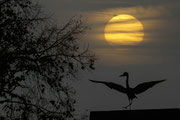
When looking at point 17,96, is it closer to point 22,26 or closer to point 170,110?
point 22,26

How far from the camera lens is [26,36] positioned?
20.4 m

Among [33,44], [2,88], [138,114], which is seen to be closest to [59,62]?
[33,44]

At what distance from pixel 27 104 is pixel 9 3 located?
4.47 meters

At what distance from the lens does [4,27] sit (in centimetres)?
1972

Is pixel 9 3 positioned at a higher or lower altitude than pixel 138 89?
higher

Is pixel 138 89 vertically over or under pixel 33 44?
under

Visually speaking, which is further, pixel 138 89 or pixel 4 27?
pixel 138 89

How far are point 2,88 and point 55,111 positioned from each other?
2694 mm

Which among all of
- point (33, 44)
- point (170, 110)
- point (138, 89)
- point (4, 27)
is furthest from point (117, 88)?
point (4, 27)

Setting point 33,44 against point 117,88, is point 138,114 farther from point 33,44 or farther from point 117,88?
point 33,44

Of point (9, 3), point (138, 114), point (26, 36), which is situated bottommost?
point (138, 114)

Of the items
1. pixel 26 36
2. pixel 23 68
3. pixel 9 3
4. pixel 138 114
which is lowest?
pixel 138 114

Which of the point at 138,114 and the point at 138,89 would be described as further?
the point at 138,89

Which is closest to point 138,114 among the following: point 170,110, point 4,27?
point 170,110
